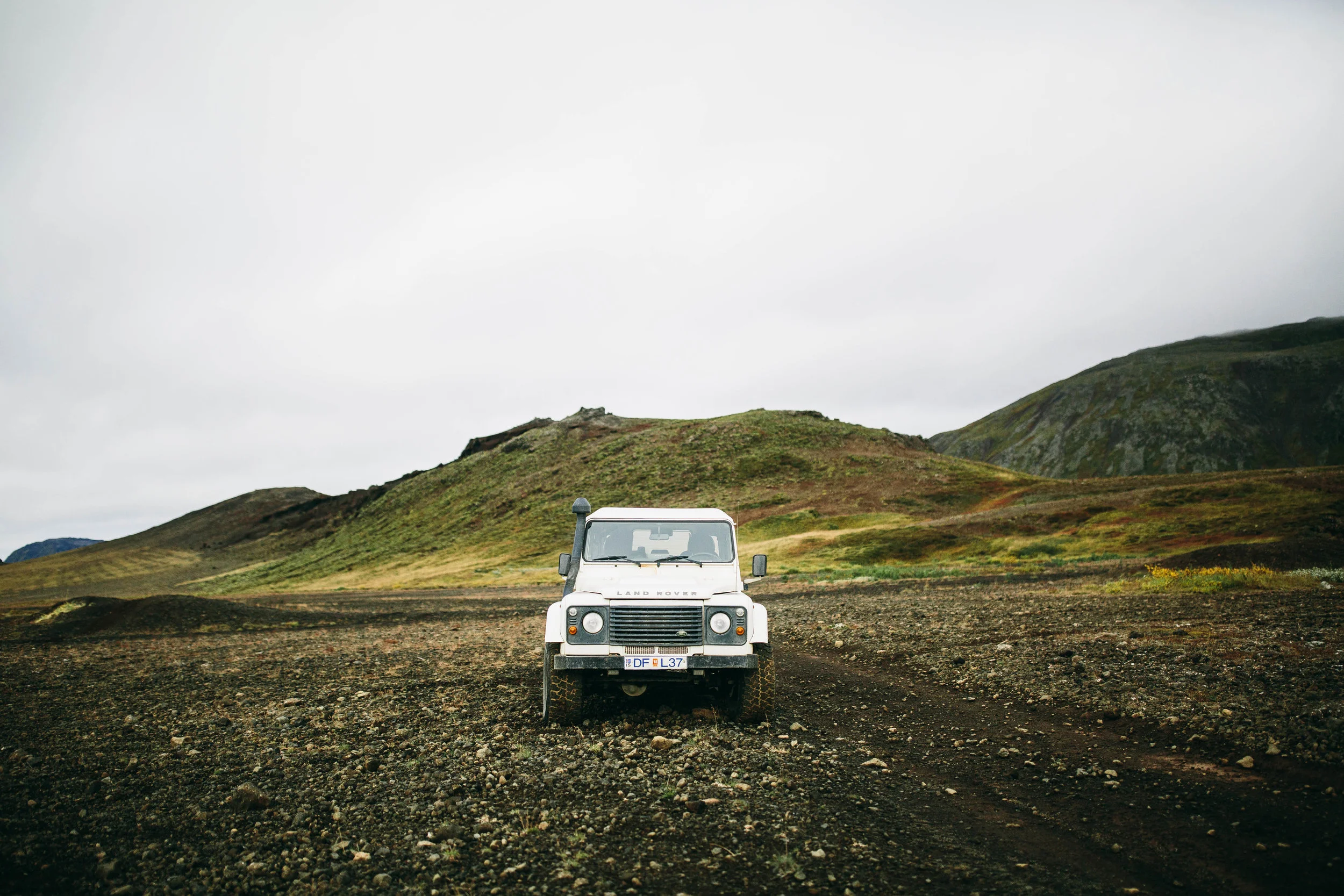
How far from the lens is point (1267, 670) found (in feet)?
28.5

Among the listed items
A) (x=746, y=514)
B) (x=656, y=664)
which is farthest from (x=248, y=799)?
(x=746, y=514)

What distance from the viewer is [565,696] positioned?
840cm

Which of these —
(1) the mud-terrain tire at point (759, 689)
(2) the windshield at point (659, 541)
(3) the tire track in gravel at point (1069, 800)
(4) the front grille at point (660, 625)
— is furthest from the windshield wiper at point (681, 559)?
(3) the tire track in gravel at point (1069, 800)

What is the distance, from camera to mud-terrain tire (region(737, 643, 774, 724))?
8414 mm

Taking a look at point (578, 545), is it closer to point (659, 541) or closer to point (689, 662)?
point (659, 541)

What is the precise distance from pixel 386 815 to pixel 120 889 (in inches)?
72.0

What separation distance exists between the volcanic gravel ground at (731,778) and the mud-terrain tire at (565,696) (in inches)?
17.1

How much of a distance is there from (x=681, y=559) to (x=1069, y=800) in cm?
518

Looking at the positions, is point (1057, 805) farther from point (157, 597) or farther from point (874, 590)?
point (157, 597)

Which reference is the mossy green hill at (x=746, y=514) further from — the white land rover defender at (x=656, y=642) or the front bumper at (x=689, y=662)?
the front bumper at (x=689, y=662)

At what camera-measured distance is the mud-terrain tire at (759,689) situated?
841cm

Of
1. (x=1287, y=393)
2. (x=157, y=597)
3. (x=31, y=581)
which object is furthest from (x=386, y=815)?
(x=1287, y=393)

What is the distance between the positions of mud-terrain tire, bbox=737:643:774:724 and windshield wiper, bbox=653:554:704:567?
1626 mm

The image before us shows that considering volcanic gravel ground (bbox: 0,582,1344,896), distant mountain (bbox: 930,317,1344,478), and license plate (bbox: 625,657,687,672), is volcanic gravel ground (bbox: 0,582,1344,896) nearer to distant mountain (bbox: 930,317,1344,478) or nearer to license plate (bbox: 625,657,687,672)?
license plate (bbox: 625,657,687,672)
